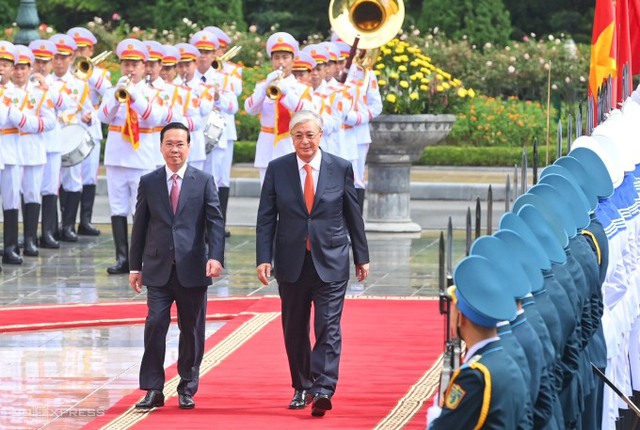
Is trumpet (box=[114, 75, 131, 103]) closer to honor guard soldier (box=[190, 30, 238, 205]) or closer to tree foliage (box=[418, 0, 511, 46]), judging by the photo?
honor guard soldier (box=[190, 30, 238, 205])

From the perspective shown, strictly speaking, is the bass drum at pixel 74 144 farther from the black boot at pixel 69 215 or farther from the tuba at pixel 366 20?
the tuba at pixel 366 20

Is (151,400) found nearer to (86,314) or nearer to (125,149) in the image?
(86,314)

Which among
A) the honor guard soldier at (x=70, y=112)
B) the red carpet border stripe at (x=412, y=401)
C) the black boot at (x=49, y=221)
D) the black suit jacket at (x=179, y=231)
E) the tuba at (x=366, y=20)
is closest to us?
the red carpet border stripe at (x=412, y=401)

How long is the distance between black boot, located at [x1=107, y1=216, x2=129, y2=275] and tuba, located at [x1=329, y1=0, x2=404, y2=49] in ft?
10.4

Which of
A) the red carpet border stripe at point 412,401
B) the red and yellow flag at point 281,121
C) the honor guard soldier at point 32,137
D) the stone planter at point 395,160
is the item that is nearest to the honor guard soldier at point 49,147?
the honor guard soldier at point 32,137

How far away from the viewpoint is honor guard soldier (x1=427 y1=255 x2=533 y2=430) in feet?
17.8

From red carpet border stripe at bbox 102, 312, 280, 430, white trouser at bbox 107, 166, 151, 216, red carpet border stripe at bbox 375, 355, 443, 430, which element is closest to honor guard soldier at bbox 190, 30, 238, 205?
white trouser at bbox 107, 166, 151, 216

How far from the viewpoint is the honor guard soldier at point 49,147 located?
16.0 metres

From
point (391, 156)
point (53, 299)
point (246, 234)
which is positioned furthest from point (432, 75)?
point (53, 299)

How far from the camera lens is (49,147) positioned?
52.5 ft

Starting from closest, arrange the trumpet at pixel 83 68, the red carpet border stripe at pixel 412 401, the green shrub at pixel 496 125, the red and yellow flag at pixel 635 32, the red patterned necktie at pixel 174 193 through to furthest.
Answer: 1. the red carpet border stripe at pixel 412 401
2. the red patterned necktie at pixel 174 193
3. the red and yellow flag at pixel 635 32
4. the trumpet at pixel 83 68
5. the green shrub at pixel 496 125

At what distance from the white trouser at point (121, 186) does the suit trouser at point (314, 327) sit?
5.50 meters

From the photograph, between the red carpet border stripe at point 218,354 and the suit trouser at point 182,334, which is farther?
the suit trouser at point 182,334

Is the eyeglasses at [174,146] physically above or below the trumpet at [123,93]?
above
